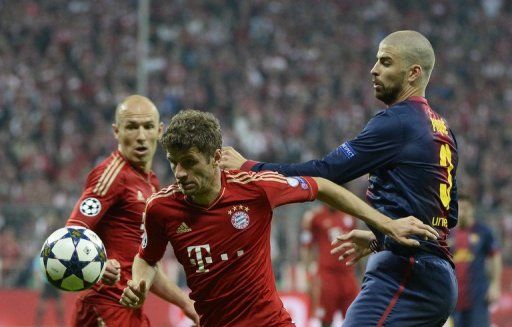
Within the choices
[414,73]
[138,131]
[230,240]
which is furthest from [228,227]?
[138,131]

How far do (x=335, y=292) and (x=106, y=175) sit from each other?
22.2 feet

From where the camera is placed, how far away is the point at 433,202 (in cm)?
525

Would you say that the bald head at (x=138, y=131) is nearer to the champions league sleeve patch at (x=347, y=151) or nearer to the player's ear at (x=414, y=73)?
the champions league sleeve patch at (x=347, y=151)

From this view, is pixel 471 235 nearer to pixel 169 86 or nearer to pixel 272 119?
pixel 272 119

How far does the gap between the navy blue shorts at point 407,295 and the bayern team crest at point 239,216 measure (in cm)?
77

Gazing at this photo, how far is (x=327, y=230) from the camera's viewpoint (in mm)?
12602

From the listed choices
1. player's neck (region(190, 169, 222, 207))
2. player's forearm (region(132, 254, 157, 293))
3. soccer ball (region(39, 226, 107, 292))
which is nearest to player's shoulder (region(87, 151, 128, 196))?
soccer ball (region(39, 226, 107, 292))

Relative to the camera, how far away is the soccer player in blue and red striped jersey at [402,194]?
17.0ft

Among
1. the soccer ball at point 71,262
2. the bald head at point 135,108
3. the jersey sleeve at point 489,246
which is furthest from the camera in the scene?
the jersey sleeve at point 489,246

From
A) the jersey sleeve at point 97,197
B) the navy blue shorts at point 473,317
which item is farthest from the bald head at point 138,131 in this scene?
the navy blue shorts at point 473,317

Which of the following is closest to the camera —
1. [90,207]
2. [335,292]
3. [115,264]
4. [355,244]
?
[355,244]

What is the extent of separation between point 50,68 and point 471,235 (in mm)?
13010

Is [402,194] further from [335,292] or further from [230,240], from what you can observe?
[335,292]

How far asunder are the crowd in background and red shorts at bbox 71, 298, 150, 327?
35.9 feet
